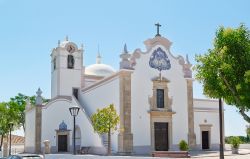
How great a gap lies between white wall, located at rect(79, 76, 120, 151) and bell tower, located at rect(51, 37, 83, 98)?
2.41 metres

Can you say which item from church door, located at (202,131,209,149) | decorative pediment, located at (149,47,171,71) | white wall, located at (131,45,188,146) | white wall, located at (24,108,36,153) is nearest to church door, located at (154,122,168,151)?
white wall, located at (131,45,188,146)

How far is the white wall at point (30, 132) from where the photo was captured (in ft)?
129

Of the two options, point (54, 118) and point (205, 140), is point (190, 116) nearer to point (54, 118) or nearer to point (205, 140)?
point (205, 140)

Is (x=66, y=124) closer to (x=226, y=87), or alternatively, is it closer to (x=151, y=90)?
(x=151, y=90)

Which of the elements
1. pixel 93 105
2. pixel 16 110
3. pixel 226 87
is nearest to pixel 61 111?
pixel 93 105

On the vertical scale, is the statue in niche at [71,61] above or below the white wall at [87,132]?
above

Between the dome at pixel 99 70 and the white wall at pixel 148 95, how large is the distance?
10.6 metres

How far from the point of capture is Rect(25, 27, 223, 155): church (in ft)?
106

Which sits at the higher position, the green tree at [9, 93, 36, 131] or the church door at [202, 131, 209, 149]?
the green tree at [9, 93, 36, 131]

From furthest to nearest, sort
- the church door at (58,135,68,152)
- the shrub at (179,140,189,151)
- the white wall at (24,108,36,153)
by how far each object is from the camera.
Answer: the white wall at (24,108,36,153) → the church door at (58,135,68,152) → the shrub at (179,140,189,151)

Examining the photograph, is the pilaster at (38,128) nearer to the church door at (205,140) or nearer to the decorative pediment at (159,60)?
the decorative pediment at (159,60)

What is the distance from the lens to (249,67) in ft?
53.6

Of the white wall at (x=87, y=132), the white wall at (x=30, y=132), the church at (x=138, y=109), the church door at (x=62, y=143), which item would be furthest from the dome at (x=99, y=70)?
the church door at (x=62, y=143)

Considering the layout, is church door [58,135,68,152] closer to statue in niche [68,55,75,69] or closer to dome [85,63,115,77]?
statue in niche [68,55,75,69]
